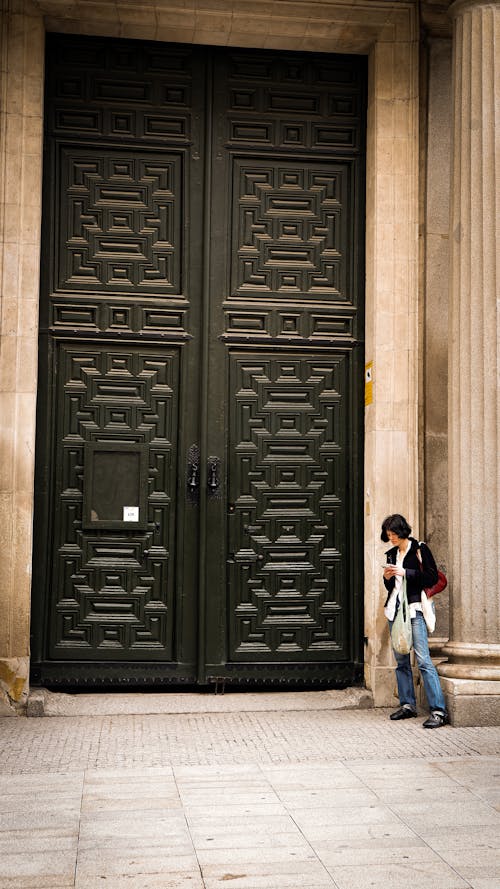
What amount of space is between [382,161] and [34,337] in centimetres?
323

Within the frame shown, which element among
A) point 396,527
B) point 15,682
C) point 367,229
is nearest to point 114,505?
point 15,682

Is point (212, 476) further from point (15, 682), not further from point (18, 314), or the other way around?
point (15, 682)

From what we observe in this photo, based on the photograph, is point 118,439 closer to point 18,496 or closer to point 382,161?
point 18,496

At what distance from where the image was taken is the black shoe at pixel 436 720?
294 inches

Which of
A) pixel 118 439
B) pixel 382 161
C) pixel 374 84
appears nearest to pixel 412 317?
pixel 382 161

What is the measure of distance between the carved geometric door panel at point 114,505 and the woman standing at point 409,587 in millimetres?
1815

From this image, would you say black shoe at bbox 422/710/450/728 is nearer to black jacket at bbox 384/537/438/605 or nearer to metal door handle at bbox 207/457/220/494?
black jacket at bbox 384/537/438/605

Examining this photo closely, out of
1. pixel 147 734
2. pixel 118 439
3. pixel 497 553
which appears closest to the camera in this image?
pixel 147 734

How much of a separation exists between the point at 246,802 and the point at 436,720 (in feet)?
7.82

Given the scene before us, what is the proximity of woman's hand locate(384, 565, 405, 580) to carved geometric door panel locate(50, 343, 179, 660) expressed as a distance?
1766mm

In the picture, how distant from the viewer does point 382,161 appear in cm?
859

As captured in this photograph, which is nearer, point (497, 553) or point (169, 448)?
point (497, 553)

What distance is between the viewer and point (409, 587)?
785cm

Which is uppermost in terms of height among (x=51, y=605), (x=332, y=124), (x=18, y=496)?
(x=332, y=124)
